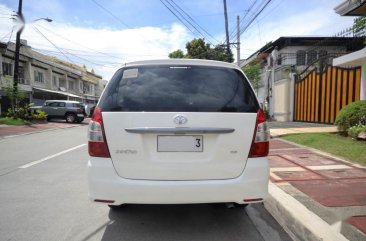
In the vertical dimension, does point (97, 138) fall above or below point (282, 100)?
below

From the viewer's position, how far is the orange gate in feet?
45.9

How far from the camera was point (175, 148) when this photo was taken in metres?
3.36

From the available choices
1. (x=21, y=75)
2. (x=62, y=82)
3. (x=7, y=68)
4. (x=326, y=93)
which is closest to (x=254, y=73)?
(x=326, y=93)

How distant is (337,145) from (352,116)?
6.46 ft

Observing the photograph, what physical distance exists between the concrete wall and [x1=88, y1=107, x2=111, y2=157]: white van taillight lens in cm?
1878

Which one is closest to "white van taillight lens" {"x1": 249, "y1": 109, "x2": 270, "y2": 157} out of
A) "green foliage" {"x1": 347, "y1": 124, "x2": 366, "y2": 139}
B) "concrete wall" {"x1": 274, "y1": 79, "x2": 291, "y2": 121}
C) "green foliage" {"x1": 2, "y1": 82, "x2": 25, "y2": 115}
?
"green foliage" {"x1": 347, "y1": 124, "x2": 366, "y2": 139}

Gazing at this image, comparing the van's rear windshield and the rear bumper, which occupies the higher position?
A: the van's rear windshield

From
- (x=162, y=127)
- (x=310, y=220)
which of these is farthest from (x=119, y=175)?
(x=310, y=220)

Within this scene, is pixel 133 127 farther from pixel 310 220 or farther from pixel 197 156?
pixel 310 220

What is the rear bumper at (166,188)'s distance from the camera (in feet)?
10.9

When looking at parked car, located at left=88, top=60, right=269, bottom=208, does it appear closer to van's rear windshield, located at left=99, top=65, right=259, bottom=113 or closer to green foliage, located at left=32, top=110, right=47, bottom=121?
van's rear windshield, located at left=99, top=65, right=259, bottom=113

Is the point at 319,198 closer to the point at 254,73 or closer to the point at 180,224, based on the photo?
the point at 180,224

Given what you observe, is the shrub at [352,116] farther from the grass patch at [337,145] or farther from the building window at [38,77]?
the building window at [38,77]

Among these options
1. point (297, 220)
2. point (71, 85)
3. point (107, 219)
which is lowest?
point (107, 219)
